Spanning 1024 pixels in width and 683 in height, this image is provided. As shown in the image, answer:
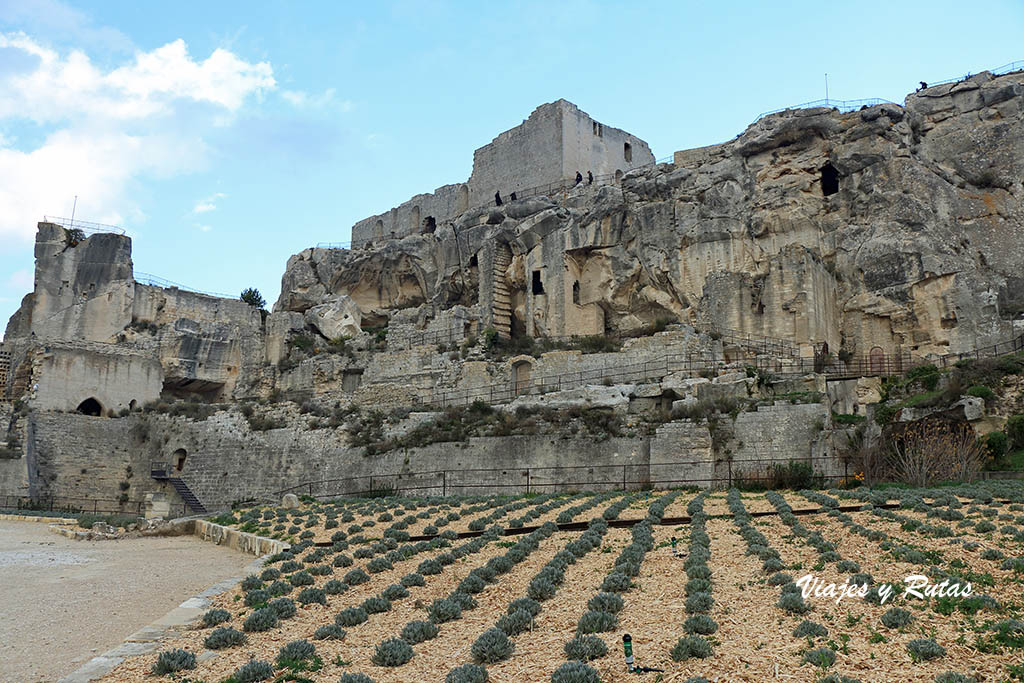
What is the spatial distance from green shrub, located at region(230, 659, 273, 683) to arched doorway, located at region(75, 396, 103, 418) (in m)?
30.5

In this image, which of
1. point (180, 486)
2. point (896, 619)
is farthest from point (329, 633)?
point (180, 486)

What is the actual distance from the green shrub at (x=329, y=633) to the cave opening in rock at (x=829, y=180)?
96.3ft

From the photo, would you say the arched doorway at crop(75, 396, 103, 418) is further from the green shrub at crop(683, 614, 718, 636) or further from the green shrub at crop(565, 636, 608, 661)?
the green shrub at crop(683, 614, 718, 636)

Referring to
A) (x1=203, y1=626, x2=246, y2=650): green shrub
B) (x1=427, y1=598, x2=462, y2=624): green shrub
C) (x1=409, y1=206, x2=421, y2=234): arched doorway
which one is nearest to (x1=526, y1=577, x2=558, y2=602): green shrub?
(x1=427, y1=598, x2=462, y2=624): green shrub

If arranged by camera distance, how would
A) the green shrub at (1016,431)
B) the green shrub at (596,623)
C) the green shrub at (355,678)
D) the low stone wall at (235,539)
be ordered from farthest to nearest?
the green shrub at (1016,431) < the low stone wall at (235,539) < the green shrub at (596,623) < the green shrub at (355,678)

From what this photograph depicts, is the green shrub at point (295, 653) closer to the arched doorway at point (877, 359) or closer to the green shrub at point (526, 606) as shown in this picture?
the green shrub at point (526, 606)

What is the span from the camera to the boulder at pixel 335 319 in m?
42.1

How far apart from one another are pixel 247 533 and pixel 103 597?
19.8ft

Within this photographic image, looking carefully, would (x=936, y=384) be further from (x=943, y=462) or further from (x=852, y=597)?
(x=852, y=597)

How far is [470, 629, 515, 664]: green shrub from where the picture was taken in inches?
278

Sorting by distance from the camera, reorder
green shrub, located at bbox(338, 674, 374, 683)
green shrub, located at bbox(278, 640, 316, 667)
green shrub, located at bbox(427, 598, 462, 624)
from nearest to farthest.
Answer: green shrub, located at bbox(338, 674, 374, 683), green shrub, located at bbox(278, 640, 316, 667), green shrub, located at bbox(427, 598, 462, 624)

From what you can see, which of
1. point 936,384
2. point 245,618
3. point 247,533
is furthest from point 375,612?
point 936,384

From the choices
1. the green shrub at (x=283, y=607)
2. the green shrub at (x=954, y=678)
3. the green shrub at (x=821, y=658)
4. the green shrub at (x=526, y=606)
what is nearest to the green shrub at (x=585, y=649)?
the green shrub at (x=526, y=606)

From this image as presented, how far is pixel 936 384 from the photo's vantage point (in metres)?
24.1
